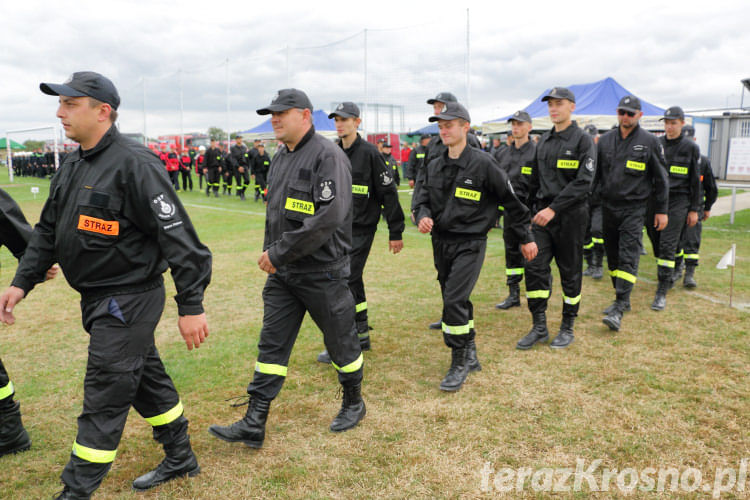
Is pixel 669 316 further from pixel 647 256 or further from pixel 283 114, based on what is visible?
pixel 283 114

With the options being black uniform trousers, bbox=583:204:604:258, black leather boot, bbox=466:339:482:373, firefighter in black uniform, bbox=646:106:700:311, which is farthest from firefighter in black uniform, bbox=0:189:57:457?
black uniform trousers, bbox=583:204:604:258

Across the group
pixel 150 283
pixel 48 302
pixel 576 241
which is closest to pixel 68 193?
pixel 150 283

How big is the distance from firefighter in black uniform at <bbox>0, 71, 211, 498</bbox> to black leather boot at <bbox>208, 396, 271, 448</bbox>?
2.58ft

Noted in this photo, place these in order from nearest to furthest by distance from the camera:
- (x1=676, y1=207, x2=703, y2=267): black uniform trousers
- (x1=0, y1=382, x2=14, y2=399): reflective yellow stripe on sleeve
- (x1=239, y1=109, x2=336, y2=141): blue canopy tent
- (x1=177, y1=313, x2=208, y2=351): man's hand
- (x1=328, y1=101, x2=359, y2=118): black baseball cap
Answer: (x1=177, y1=313, x2=208, y2=351): man's hand < (x1=0, y1=382, x2=14, y2=399): reflective yellow stripe on sleeve < (x1=328, y1=101, x2=359, y2=118): black baseball cap < (x1=676, y1=207, x2=703, y2=267): black uniform trousers < (x1=239, y1=109, x2=336, y2=141): blue canopy tent

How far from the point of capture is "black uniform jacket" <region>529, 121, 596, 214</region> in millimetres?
4844

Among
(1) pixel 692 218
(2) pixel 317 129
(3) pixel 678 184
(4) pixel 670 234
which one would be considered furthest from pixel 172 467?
(2) pixel 317 129

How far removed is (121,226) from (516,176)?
5.63 m

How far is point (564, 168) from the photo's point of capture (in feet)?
16.5

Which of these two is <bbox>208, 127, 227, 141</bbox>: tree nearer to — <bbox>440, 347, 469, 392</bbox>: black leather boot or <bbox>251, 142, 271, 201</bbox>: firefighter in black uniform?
<bbox>251, 142, 271, 201</bbox>: firefighter in black uniform

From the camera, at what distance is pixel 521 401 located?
3900 millimetres

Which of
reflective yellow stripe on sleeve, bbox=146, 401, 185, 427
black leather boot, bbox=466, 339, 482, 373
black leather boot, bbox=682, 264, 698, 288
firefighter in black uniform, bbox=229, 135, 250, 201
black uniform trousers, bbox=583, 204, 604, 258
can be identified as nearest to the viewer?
reflective yellow stripe on sleeve, bbox=146, 401, 185, 427

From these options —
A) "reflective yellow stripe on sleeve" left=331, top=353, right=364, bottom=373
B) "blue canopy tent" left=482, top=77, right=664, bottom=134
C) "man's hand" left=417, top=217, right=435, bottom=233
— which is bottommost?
"reflective yellow stripe on sleeve" left=331, top=353, right=364, bottom=373

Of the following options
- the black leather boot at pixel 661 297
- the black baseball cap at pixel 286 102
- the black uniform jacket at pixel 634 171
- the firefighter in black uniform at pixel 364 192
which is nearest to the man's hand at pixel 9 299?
the black baseball cap at pixel 286 102

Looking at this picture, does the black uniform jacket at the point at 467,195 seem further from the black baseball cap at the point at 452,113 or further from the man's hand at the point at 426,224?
the black baseball cap at the point at 452,113
